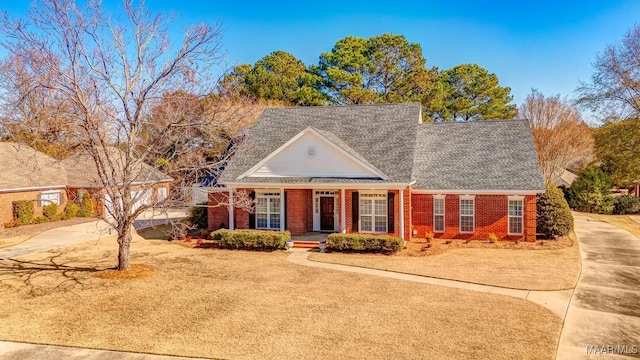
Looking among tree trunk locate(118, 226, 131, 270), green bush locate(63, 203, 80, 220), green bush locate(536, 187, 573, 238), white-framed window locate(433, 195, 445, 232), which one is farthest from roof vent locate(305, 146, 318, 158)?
green bush locate(63, 203, 80, 220)

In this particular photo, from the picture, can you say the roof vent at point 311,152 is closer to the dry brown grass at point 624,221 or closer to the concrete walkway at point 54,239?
the concrete walkway at point 54,239

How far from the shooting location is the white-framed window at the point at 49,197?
30.4 m

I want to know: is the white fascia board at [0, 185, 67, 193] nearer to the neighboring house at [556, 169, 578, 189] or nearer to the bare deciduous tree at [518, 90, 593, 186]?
the bare deciduous tree at [518, 90, 593, 186]

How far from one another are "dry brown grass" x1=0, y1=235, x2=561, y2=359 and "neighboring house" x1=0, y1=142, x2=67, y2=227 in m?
13.9

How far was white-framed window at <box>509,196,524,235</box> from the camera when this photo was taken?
2139 centimetres

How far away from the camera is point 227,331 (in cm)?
1020

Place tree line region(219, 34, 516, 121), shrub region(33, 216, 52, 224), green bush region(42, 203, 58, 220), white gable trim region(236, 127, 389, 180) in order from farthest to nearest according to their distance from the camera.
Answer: tree line region(219, 34, 516, 121) < green bush region(42, 203, 58, 220) < shrub region(33, 216, 52, 224) < white gable trim region(236, 127, 389, 180)

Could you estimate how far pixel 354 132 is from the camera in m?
25.4

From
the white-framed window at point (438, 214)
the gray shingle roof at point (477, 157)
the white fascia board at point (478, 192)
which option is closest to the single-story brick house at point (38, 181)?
the white fascia board at point (478, 192)

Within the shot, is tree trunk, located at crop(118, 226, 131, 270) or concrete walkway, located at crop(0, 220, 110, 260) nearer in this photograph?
tree trunk, located at crop(118, 226, 131, 270)

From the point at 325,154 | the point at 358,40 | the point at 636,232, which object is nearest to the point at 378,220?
the point at 325,154

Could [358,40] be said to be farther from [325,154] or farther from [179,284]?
[179,284]

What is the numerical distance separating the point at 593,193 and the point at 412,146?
71.0 ft

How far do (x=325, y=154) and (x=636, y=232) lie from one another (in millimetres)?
19266
